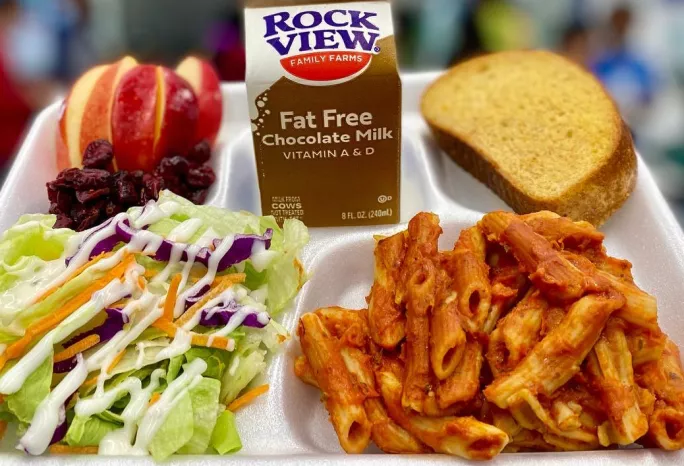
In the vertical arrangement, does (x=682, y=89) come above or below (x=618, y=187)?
above

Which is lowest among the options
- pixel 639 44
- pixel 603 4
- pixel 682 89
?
pixel 682 89

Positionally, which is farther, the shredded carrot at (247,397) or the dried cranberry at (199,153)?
the dried cranberry at (199,153)

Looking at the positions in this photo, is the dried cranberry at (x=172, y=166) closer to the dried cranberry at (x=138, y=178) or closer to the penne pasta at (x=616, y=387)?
the dried cranberry at (x=138, y=178)

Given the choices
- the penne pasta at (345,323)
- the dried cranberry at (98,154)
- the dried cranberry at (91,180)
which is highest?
Result: the dried cranberry at (98,154)

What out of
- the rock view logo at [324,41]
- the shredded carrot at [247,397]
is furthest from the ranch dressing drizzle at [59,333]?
the rock view logo at [324,41]

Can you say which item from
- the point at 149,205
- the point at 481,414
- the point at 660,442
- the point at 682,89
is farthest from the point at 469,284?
the point at 682,89

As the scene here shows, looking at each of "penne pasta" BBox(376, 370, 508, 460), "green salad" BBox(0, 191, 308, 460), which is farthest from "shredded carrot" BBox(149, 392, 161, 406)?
"penne pasta" BBox(376, 370, 508, 460)

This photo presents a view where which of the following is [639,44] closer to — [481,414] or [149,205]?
[481,414]
